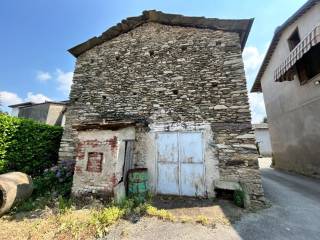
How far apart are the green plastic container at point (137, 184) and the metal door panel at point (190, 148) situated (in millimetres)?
1387

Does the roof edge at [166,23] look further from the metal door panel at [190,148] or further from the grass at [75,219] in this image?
the grass at [75,219]

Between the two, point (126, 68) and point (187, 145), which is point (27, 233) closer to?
point (187, 145)

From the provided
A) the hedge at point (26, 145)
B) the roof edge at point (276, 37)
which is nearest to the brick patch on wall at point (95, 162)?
the hedge at point (26, 145)

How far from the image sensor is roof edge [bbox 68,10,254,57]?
23.5 ft

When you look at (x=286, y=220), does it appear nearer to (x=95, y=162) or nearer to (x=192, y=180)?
(x=192, y=180)

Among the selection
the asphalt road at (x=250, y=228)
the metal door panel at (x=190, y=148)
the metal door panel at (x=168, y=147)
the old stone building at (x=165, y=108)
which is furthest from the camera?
the metal door panel at (x=168, y=147)

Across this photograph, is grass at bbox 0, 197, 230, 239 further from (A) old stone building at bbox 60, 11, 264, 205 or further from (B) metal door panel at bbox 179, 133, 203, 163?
(B) metal door panel at bbox 179, 133, 203, 163

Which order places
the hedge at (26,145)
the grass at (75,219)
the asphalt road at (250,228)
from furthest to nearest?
the hedge at (26,145) < the grass at (75,219) < the asphalt road at (250,228)

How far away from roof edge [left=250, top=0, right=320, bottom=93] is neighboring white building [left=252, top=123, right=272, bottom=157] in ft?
36.6

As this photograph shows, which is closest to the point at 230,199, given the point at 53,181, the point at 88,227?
the point at 88,227

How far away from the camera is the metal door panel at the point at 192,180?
609 centimetres

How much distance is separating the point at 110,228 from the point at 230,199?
11.7 feet

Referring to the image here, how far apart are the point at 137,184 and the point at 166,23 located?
648 cm

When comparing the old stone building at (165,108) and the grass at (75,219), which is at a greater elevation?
the old stone building at (165,108)
